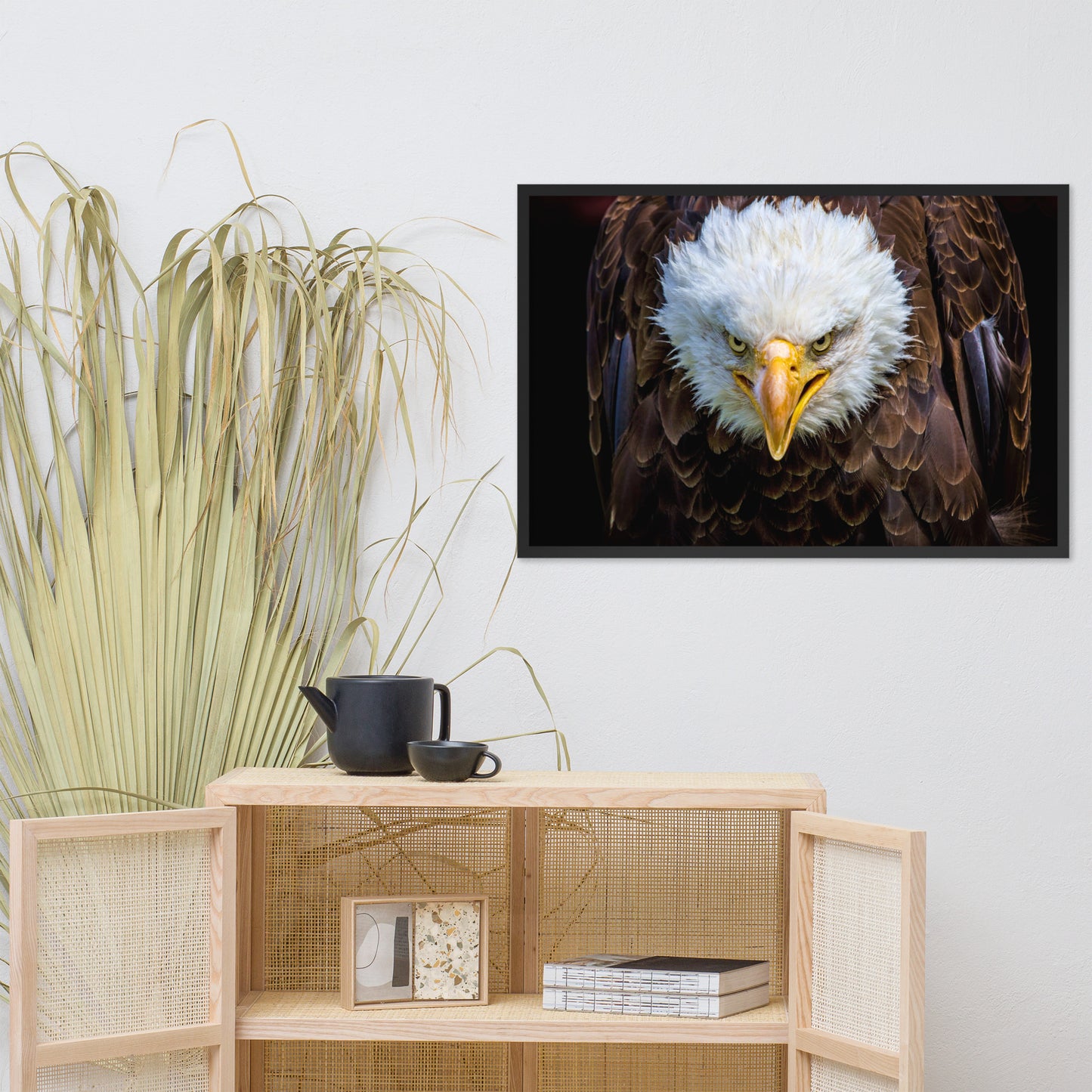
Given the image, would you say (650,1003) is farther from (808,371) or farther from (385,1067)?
(808,371)

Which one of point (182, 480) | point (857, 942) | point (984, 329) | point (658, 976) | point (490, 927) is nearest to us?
point (857, 942)

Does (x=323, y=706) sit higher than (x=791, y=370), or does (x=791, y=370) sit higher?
(x=791, y=370)

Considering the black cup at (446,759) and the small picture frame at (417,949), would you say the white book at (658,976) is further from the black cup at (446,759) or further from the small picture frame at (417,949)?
the black cup at (446,759)

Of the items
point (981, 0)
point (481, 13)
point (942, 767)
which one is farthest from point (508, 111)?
point (942, 767)

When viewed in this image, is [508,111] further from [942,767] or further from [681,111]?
[942,767]

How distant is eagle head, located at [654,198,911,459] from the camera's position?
1.99m

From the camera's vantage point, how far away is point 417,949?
1549 millimetres

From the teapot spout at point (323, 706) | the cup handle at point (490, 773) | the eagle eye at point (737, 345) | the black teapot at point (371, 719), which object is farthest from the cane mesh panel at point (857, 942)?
the eagle eye at point (737, 345)

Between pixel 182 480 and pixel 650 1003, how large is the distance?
106 cm

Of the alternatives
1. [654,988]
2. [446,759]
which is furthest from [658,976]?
[446,759]

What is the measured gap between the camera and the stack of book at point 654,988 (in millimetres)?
1485

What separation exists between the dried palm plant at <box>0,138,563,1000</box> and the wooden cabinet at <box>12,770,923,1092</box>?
10.8 inches

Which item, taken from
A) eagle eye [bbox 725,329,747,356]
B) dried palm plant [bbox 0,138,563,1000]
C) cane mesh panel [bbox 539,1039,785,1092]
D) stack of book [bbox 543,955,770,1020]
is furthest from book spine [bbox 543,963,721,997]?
eagle eye [bbox 725,329,747,356]

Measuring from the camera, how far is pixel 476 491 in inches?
78.4
